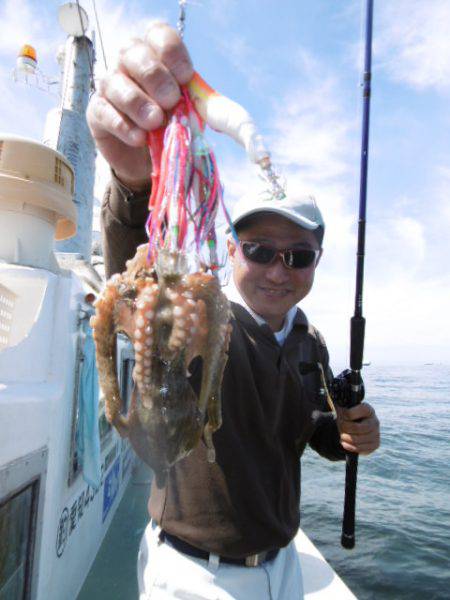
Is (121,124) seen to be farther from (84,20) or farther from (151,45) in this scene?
(84,20)

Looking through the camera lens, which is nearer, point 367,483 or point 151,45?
point 151,45

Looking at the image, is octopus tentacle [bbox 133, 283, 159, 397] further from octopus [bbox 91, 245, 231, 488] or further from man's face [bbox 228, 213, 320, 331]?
man's face [bbox 228, 213, 320, 331]

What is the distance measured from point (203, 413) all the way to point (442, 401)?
34.8m

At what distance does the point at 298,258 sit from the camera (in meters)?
2.57

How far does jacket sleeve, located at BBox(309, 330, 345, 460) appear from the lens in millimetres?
2990

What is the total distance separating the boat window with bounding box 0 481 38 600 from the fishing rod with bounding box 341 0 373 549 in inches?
85.5

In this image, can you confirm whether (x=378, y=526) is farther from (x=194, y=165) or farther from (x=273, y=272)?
(x=194, y=165)

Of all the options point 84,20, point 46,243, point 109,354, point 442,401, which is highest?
point 84,20

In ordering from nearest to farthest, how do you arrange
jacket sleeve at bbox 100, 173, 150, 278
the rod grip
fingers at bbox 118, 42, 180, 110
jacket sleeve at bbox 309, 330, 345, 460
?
1. fingers at bbox 118, 42, 180, 110
2. jacket sleeve at bbox 100, 173, 150, 278
3. jacket sleeve at bbox 309, 330, 345, 460
4. the rod grip

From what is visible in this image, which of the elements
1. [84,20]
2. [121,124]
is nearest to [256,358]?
[121,124]

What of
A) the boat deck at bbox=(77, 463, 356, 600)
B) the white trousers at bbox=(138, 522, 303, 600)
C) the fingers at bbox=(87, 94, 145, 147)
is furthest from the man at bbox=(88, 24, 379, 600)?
the boat deck at bbox=(77, 463, 356, 600)

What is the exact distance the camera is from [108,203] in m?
2.34

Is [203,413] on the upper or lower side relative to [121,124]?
lower

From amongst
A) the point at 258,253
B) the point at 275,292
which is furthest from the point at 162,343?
the point at 275,292
